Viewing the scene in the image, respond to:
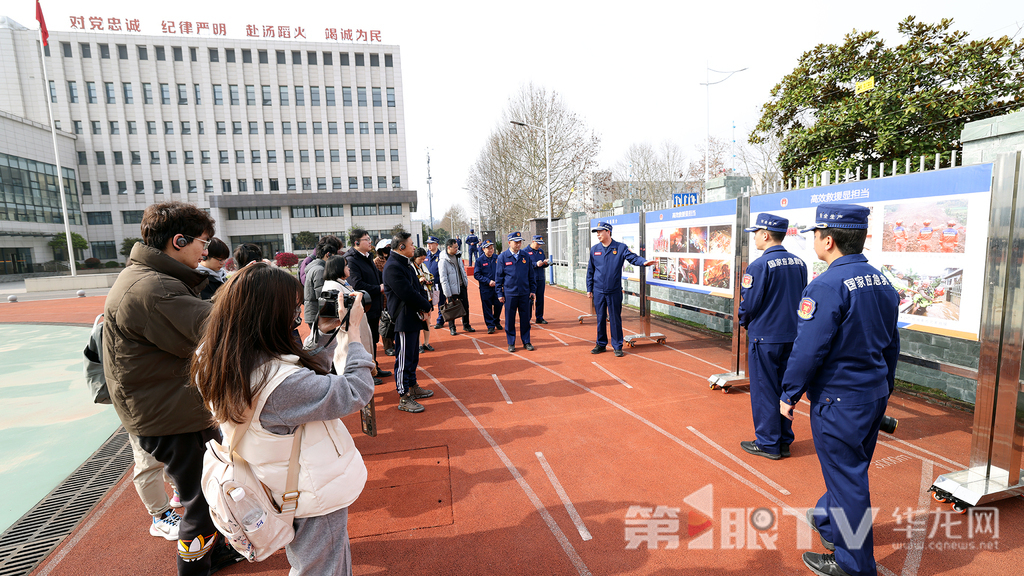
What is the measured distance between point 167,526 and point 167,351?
66.3 inches

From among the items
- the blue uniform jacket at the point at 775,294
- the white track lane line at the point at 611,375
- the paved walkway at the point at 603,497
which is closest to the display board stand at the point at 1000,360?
the paved walkway at the point at 603,497

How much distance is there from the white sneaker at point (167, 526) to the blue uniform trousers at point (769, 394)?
4.87 meters

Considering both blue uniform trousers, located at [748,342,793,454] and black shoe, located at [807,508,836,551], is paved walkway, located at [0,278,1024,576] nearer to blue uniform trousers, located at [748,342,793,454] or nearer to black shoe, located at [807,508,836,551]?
black shoe, located at [807,508,836,551]

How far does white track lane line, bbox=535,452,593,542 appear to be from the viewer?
3145 millimetres

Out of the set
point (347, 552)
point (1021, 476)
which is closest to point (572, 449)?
point (347, 552)

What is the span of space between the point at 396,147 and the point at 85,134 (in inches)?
1136

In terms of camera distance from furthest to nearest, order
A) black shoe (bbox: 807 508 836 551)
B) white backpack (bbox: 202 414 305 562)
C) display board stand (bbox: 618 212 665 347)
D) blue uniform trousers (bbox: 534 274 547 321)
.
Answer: blue uniform trousers (bbox: 534 274 547 321), display board stand (bbox: 618 212 665 347), black shoe (bbox: 807 508 836 551), white backpack (bbox: 202 414 305 562)

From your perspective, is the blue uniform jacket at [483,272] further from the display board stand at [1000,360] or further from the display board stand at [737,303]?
the display board stand at [1000,360]

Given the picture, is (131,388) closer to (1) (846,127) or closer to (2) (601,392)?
(2) (601,392)

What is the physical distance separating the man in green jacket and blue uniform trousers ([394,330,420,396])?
2.86 metres

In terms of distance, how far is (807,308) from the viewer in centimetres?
265

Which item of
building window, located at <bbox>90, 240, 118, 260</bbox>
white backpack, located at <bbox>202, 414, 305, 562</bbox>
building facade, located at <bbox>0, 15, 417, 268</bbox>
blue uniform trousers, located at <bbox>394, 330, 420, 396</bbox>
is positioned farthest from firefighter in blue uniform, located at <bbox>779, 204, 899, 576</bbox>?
building window, located at <bbox>90, 240, 118, 260</bbox>

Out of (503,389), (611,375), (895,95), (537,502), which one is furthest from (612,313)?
(895,95)

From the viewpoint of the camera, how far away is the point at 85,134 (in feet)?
139
